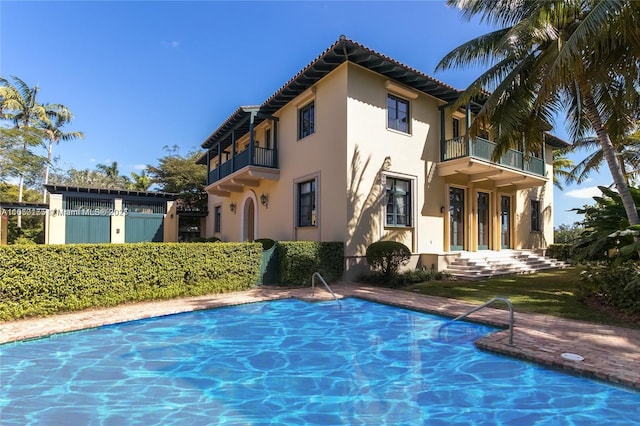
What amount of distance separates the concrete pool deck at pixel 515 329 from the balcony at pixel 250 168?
7.13 meters

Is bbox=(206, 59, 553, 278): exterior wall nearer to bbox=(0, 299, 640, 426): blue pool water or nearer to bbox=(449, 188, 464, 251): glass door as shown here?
bbox=(449, 188, 464, 251): glass door

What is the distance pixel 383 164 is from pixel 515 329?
8.08 meters

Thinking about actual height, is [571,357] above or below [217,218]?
below

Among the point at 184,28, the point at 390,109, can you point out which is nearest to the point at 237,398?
the point at 390,109

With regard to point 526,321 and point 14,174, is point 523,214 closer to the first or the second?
point 526,321

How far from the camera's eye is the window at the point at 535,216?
19.9 metres

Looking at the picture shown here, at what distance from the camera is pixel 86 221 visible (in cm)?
2312

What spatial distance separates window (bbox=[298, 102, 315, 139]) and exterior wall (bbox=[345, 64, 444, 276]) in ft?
8.56

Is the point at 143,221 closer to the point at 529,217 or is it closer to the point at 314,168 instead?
the point at 314,168

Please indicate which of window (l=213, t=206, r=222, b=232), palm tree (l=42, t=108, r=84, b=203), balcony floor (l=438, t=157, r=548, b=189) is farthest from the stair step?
palm tree (l=42, t=108, r=84, b=203)

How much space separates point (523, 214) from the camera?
18953mm

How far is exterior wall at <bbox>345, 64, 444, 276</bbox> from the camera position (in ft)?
40.9

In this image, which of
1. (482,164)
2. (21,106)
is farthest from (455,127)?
(21,106)

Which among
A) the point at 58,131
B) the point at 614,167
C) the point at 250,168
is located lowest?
the point at 614,167
